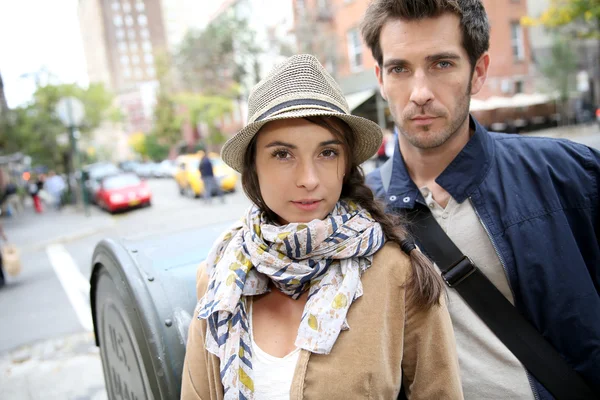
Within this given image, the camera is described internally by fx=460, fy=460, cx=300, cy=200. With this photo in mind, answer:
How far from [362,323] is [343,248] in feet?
0.72

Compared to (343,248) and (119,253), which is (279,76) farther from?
(119,253)

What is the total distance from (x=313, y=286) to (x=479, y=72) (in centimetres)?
116

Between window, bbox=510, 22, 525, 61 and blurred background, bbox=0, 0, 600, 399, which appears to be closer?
blurred background, bbox=0, 0, 600, 399

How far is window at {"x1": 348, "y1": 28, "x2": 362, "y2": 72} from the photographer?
21812 millimetres

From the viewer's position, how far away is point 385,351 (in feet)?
4.25

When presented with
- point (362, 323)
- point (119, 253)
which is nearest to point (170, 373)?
point (119, 253)

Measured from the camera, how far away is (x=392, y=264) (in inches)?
53.6

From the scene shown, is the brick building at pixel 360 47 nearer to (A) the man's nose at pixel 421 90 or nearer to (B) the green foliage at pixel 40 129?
(B) the green foliage at pixel 40 129

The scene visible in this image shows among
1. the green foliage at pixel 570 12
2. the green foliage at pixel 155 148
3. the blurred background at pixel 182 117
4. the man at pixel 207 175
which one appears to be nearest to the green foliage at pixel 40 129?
the blurred background at pixel 182 117

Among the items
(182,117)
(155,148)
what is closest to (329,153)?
(182,117)

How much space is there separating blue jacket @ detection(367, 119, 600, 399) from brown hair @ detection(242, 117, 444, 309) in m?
0.37

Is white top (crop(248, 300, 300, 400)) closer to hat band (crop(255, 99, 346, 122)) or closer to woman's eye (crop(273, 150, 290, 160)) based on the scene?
woman's eye (crop(273, 150, 290, 160))

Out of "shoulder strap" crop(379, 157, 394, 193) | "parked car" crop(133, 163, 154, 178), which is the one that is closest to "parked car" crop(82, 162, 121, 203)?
"parked car" crop(133, 163, 154, 178)

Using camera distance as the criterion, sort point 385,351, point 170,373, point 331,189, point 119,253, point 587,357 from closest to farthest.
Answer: point 385,351
point 331,189
point 587,357
point 170,373
point 119,253
